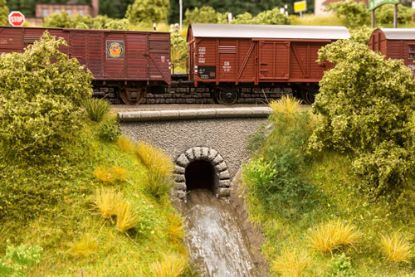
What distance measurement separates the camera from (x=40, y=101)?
10.3 meters

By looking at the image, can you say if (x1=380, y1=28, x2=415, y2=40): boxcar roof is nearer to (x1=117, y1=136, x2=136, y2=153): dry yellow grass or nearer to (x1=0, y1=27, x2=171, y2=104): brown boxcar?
(x1=0, y1=27, x2=171, y2=104): brown boxcar

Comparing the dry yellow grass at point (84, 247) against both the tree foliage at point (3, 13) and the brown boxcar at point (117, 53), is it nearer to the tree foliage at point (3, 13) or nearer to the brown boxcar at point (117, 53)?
the brown boxcar at point (117, 53)

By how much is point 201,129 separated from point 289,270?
5.59 metres

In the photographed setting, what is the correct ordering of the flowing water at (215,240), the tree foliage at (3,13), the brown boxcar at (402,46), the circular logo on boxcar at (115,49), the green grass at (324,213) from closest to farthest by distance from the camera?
1. the green grass at (324,213)
2. the flowing water at (215,240)
3. the circular logo on boxcar at (115,49)
4. the brown boxcar at (402,46)
5. the tree foliage at (3,13)

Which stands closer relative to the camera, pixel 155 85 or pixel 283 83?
pixel 155 85

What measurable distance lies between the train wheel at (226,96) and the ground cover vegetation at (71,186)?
5520 millimetres

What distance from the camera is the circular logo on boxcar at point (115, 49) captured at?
49.4 ft

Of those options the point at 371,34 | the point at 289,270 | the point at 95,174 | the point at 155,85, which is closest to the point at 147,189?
the point at 95,174

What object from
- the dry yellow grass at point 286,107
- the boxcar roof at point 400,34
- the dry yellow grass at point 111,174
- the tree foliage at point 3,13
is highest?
→ the tree foliage at point 3,13

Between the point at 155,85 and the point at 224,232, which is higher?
the point at 155,85

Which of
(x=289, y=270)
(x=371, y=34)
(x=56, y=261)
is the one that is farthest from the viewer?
(x=371, y=34)

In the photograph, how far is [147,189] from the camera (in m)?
11.0

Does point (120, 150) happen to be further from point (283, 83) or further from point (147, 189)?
point (283, 83)

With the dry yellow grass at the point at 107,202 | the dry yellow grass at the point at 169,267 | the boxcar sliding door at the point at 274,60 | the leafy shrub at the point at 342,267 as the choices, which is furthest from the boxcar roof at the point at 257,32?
the leafy shrub at the point at 342,267
